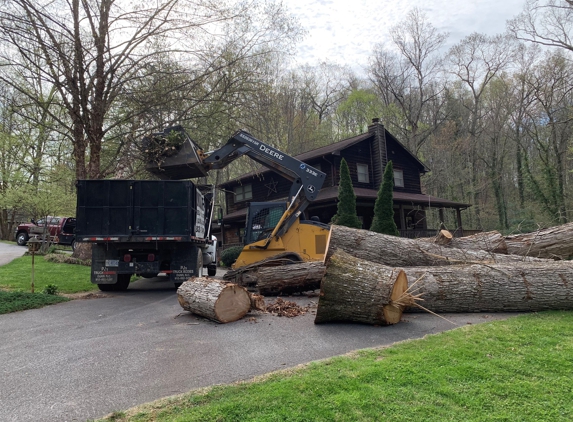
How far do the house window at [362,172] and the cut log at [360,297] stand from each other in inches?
749

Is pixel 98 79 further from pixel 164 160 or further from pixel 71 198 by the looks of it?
pixel 71 198

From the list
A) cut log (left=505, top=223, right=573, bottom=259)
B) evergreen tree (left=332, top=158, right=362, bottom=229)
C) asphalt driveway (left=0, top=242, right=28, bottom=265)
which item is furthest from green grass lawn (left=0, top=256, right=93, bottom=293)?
cut log (left=505, top=223, right=573, bottom=259)

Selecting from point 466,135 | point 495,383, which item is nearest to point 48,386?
point 495,383

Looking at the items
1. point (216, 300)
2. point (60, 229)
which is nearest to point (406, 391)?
point (216, 300)

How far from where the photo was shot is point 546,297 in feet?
20.6

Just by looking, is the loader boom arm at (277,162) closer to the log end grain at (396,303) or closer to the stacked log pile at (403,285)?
the stacked log pile at (403,285)

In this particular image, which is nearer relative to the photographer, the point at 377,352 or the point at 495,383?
the point at 495,383

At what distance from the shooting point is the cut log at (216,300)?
6.08 m

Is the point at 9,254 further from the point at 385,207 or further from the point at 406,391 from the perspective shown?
the point at 406,391

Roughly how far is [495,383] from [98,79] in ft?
43.5

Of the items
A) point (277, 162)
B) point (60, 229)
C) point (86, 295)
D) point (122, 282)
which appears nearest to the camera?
point (86, 295)

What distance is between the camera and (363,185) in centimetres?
2450

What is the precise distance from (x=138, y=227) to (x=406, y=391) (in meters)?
7.64

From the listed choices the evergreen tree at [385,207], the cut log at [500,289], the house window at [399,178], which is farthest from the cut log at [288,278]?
the house window at [399,178]
